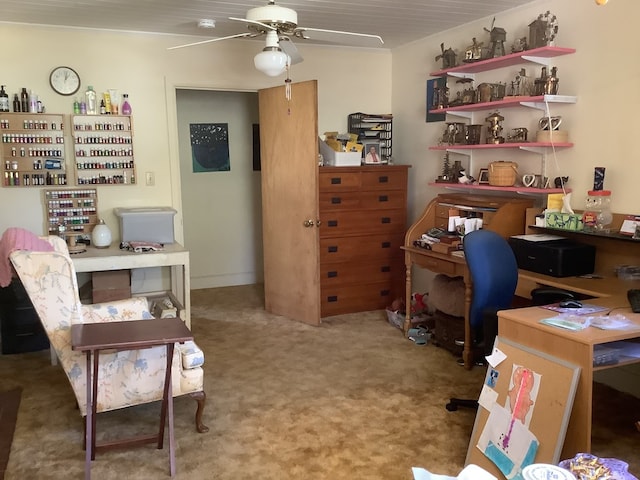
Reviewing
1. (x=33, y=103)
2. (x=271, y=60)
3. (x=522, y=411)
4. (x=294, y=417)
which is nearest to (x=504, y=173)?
(x=271, y=60)

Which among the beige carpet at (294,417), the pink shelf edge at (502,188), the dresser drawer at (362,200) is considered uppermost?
the pink shelf edge at (502,188)

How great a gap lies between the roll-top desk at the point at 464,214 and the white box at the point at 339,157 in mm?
737

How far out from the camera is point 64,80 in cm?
429

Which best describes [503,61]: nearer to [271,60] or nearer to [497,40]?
[497,40]

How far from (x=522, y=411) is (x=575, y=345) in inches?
14.1

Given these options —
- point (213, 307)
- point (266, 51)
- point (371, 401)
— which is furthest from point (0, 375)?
point (266, 51)

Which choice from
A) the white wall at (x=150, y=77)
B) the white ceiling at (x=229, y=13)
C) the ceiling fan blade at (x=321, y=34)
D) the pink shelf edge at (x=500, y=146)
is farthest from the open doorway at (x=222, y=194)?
the ceiling fan blade at (x=321, y=34)

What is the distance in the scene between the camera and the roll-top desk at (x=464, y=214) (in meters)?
3.69

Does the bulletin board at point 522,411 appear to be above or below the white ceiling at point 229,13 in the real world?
below

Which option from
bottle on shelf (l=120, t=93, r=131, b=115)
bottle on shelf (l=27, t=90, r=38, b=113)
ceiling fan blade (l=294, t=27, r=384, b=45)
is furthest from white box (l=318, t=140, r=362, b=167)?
A: bottle on shelf (l=27, t=90, r=38, b=113)

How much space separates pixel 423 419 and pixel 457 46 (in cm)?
291

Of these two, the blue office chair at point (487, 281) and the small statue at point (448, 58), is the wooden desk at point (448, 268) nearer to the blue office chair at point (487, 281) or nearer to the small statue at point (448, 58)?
the blue office chair at point (487, 281)

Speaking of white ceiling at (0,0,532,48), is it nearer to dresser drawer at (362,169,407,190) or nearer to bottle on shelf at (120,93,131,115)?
bottle on shelf at (120,93,131,115)

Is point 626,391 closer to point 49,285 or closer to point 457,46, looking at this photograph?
point 457,46
